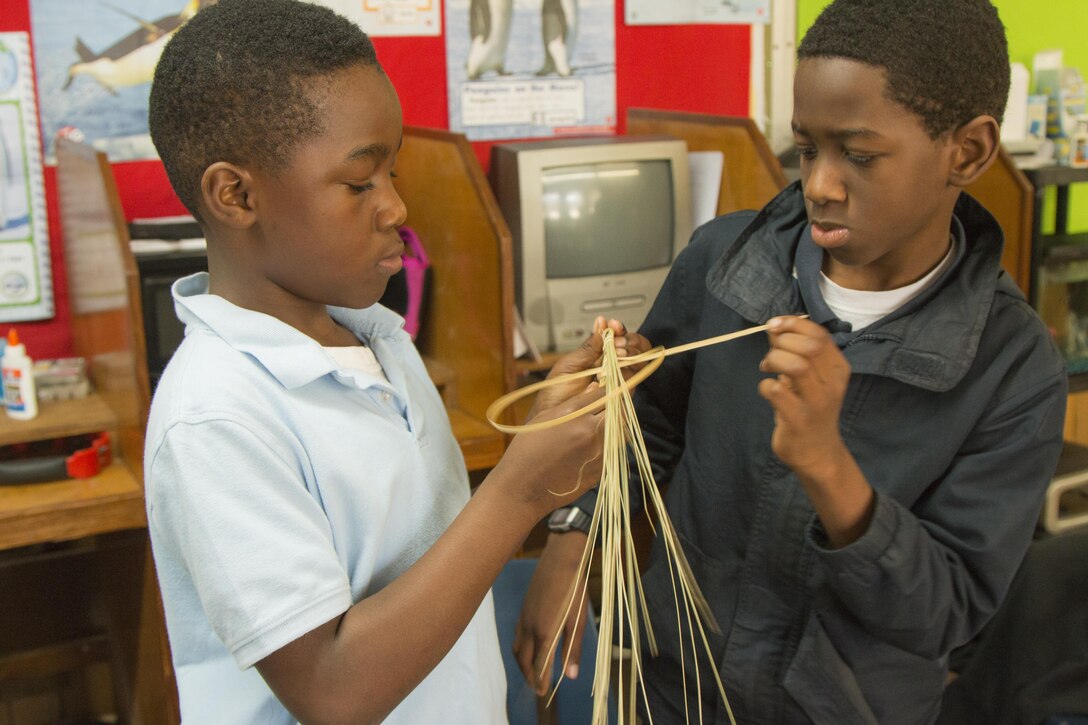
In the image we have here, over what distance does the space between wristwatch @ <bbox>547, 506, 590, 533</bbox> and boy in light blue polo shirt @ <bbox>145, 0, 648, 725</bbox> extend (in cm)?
27

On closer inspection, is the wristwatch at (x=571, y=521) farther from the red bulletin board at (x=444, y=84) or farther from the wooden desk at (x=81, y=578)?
the red bulletin board at (x=444, y=84)

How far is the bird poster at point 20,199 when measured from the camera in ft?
7.76

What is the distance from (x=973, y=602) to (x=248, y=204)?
2.64 feet

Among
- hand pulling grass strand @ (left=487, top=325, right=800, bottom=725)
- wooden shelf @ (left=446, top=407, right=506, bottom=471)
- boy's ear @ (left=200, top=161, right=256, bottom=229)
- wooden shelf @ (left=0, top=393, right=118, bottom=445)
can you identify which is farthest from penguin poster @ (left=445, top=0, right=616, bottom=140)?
boy's ear @ (left=200, top=161, right=256, bottom=229)

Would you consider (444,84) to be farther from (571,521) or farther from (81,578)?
(571,521)

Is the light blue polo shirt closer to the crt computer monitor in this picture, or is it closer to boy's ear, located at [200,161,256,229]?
boy's ear, located at [200,161,256,229]

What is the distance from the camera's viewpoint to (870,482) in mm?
1065

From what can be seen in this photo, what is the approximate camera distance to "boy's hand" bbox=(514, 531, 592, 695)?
1.19 metres

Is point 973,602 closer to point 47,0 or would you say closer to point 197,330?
point 197,330

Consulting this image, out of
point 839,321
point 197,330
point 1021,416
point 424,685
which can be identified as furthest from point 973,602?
point 197,330

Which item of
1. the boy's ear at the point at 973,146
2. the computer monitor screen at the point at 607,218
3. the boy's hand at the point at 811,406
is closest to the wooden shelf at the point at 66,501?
the computer monitor screen at the point at 607,218

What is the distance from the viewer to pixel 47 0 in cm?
237

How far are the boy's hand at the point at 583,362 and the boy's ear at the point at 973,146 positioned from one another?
1.25 feet

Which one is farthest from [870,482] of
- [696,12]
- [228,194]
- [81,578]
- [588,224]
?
[696,12]
